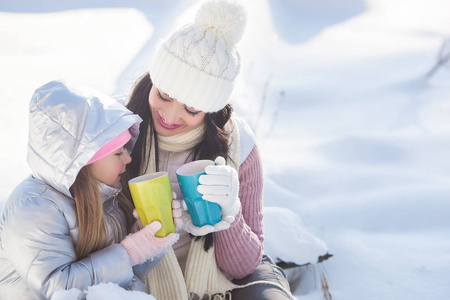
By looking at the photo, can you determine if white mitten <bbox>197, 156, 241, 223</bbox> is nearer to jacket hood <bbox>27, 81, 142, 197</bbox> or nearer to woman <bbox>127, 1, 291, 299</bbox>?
woman <bbox>127, 1, 291, 299</bbox>

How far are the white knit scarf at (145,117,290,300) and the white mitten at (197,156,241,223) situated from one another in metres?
0.30

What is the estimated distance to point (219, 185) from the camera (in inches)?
48.6

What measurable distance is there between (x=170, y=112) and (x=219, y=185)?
1.15 ft

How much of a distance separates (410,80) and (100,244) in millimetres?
3476

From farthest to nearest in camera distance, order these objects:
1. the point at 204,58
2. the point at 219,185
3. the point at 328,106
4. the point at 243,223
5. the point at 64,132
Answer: the point at 328,106
the point at 243,223
the point at 204,58
the point at 219,185
the point at 64,132

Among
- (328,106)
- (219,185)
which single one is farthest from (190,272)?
(328,106)

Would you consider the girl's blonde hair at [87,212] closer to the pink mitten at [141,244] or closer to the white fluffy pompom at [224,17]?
the pink mitten at [141,244]

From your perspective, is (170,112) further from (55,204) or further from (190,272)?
(190,272)

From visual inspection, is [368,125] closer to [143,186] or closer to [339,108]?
[339,108]

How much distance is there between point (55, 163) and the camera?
45.0 inches

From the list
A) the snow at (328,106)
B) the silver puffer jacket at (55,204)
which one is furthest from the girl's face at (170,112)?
the snow at (328,106)

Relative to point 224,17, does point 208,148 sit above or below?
below

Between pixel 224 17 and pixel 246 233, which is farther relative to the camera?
pixel 246 233

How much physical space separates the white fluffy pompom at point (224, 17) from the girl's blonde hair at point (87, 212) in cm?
59
